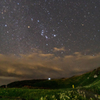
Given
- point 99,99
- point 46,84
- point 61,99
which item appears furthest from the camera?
point 46,84

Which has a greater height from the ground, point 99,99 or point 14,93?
point 14,93

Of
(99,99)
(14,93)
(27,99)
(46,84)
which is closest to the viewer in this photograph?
(27,99)

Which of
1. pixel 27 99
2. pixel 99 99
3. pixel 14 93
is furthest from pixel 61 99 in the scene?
pixel 14 93

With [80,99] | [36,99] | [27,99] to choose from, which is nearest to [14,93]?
[27,99]

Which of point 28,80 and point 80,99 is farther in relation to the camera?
point 28,80

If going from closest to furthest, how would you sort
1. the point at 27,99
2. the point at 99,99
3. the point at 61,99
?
the point at 61,99 < the point at 27,99 < the point at 99,99

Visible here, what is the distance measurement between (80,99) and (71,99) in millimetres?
1717

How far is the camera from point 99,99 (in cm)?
2188

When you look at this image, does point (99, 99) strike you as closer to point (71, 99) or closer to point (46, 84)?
point (71, 99)

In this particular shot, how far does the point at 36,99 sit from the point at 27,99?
1763 mm

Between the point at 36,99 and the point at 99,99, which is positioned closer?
the point at 36,99

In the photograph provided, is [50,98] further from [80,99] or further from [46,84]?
[46,84]

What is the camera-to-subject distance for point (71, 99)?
18.7 m

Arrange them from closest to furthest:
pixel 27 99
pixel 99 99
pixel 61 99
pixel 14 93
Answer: pixel 61 99 < pixel 27 99 < pixel 99 99 < pixel 14 93
